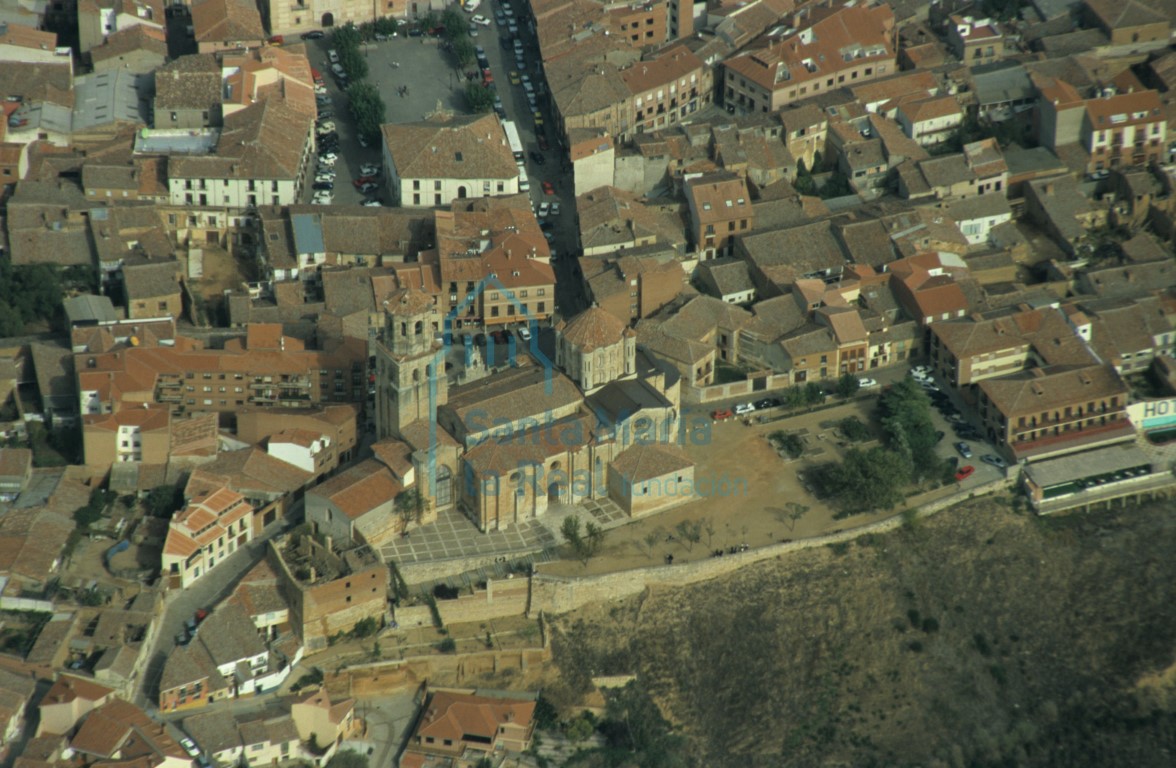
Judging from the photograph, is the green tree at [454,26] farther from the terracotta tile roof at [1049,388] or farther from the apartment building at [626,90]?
the terracotta tile roof at [1049,388]

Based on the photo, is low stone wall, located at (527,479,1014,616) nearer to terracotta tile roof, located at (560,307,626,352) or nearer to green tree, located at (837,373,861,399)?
green tree, located at (837,373,861,399)

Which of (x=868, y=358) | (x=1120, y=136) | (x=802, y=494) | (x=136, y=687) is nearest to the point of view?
(x=136, y=687)

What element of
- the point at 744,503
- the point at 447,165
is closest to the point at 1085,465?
the point at 744,503

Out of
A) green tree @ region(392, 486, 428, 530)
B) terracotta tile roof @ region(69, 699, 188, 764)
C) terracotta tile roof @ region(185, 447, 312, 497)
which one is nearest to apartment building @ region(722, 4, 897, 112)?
green tree @ region(392, 486, 428, 530)

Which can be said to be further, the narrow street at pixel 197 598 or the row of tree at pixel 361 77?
the row of tree at pixel 361 77

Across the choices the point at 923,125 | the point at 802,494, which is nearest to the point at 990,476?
the point at 802,494

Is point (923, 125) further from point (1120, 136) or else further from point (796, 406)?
point (796, 406)

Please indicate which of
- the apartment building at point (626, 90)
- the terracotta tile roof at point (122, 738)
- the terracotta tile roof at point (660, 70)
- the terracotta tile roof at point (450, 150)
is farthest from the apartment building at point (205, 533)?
the terracotta tile roof at point (660, 70)
